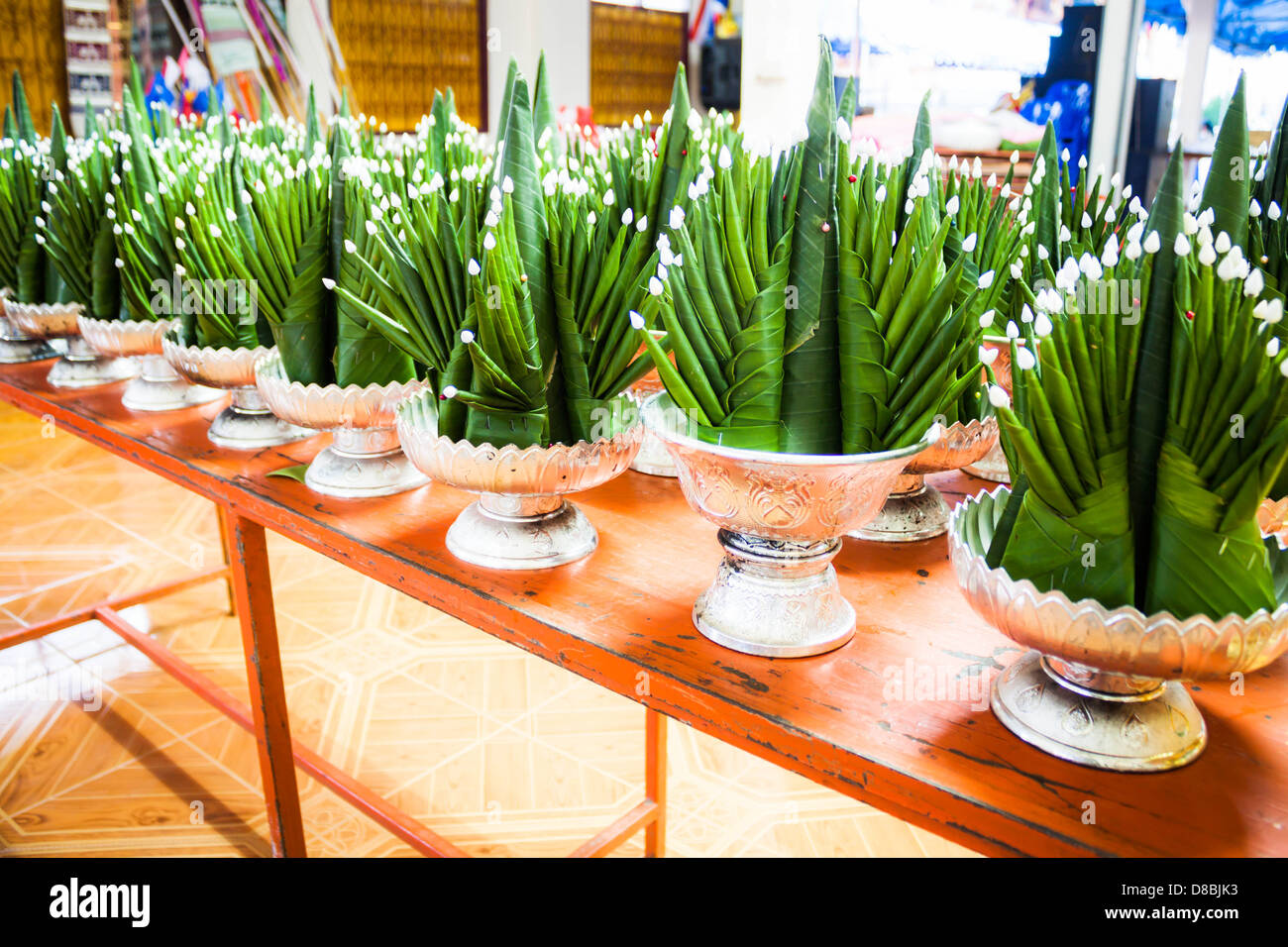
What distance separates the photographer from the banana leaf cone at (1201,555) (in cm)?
60

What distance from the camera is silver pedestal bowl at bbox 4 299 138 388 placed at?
1581mm

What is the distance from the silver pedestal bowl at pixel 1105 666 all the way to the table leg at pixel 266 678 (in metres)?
0.91

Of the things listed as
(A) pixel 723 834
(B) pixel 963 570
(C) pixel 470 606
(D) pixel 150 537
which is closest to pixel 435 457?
(C) pixel 470 606

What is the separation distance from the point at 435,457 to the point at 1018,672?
56cm

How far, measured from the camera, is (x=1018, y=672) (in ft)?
2.32

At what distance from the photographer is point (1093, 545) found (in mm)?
635

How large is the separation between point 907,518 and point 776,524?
33 cm

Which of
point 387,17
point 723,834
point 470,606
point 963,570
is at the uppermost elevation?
point 387,17

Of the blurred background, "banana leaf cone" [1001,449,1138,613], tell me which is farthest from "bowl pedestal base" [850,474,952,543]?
the blurred background

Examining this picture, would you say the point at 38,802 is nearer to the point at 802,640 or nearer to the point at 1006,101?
the point at 802,640

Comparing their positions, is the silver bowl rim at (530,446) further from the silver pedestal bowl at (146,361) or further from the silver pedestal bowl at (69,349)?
the silver pedestal bowl at (69,349)

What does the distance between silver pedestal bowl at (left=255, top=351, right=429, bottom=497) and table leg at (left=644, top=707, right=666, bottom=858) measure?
2.18 feet

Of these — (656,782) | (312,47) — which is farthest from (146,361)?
(312,47)

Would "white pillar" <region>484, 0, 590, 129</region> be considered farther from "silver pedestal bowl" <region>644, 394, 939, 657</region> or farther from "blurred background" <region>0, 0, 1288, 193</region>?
"silver pedestal bowl" <region>644, 394, 939, 657</region>
